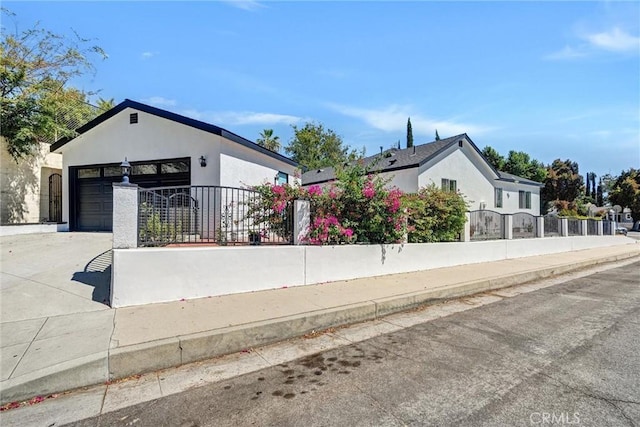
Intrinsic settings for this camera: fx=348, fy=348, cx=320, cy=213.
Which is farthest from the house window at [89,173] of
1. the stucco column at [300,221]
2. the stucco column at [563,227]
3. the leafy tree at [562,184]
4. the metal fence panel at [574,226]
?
the leafy tree at [562,184]

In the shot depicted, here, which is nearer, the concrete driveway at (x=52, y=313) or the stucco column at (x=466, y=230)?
the concrete driveway at (x=52, y=313)

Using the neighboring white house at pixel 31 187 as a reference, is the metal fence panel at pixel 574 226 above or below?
below

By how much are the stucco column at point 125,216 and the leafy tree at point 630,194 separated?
57.8 meters

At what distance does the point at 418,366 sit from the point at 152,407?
2.71 meters

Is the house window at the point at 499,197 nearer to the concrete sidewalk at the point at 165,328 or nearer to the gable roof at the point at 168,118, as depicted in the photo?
the gable roof at the point at 168,118

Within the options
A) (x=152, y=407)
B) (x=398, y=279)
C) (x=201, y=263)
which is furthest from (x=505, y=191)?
(x=152, y=407)

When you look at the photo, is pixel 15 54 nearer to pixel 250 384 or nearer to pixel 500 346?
pixel 250 384

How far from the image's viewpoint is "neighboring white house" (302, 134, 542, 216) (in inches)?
751

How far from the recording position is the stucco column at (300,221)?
750 cm

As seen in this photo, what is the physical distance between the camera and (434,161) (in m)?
19.5

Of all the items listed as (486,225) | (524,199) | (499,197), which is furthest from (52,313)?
(524,199)

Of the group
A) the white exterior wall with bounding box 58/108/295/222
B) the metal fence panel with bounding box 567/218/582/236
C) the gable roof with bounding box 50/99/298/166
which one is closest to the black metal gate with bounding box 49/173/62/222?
the white exterior wall with bounding box 58/108/295/222

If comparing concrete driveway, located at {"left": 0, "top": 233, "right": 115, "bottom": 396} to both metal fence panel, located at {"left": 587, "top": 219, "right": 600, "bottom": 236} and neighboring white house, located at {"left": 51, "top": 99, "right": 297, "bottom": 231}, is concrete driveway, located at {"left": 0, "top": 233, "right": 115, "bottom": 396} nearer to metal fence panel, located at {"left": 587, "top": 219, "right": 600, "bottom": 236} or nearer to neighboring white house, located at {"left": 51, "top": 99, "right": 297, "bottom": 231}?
neighboring white house, located at {"left": 51, "top": 99, "right": 297, "bottom": 231}

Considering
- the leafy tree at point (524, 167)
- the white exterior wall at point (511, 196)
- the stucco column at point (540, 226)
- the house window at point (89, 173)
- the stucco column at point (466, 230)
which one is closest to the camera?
the stucco column at point (466, 230)
